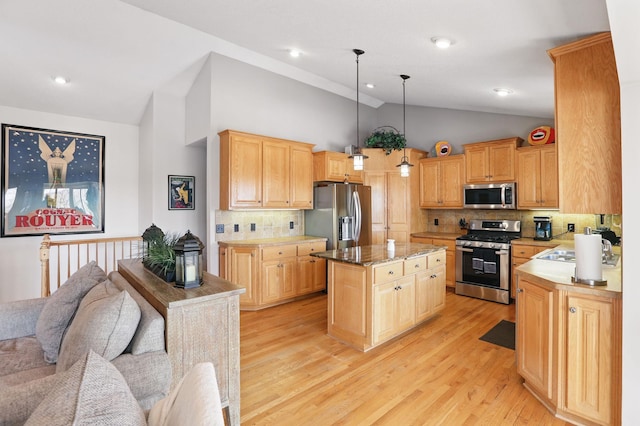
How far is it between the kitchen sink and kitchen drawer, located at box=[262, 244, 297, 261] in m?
2.92

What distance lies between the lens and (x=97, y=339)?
1546 mm

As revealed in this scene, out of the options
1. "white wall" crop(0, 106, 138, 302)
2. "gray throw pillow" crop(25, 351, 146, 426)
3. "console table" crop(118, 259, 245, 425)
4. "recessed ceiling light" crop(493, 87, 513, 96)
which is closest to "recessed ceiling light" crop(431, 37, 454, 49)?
"recessed ceiling light" crop(493, 87, 513, 96)

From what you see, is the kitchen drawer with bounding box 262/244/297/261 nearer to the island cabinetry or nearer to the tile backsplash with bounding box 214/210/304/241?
the tile backsplash with bounding box 214/210/304/241

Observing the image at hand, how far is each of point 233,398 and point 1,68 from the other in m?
Result: 4.87

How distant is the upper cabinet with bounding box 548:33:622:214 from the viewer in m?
2.21

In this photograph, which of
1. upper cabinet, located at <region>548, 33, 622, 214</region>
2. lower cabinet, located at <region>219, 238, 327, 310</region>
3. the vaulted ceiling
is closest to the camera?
upper cabinet, located at <region>548, 33, 622, 214</region>

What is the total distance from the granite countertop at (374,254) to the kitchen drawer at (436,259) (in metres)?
0.06

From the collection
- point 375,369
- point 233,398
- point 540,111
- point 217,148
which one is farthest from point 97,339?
point 540,111

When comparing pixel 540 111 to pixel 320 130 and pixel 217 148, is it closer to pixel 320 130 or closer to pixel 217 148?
pixel 320 130

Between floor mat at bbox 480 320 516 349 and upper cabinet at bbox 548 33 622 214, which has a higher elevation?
upper cabinet at bbox 548 33 622 214

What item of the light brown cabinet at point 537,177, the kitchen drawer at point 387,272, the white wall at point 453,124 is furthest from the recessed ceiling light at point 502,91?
the kitchen drawer at point 387,272

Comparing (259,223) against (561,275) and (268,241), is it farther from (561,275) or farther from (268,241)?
(561,275)

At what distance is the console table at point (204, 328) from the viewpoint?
176 cm

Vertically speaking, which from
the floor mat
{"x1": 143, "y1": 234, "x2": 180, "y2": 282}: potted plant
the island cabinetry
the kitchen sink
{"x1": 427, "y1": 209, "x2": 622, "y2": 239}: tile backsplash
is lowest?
the floor mat
